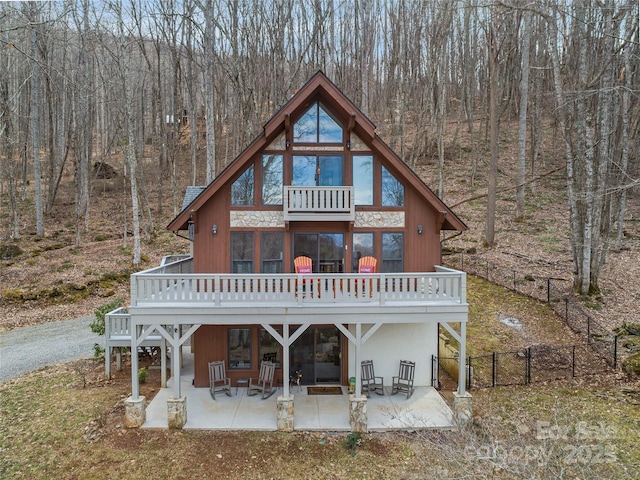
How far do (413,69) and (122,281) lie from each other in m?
25.2

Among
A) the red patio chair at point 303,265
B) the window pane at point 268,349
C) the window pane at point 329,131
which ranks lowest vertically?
the window pane at point 268,349

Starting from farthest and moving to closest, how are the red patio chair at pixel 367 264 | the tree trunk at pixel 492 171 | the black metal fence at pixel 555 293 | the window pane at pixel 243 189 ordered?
1. the tree trunk at pixel 492 171
2. the black metal fence at pixel 555 293
3. the window pane at pixel 243 189
4. the red patio chair at pixel 367 264

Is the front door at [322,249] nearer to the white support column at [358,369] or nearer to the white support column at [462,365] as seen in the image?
the white support column at [358,369]

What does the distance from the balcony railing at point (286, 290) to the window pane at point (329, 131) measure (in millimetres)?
4412

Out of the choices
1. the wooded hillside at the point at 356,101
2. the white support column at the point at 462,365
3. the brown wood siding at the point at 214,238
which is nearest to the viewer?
the white support column at the point at 462,365

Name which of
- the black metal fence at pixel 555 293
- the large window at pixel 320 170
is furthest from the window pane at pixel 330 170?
the black metal fence at pixel 555 293

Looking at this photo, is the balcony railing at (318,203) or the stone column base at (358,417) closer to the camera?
the stone column base at (358,417)

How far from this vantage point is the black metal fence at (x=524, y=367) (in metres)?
10.9

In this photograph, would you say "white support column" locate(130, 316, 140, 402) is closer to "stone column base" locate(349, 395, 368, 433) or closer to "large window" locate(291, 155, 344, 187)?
"stone column base" locate(349, 395, 368, 433)

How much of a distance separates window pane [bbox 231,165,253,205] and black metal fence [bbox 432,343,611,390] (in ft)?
24.3

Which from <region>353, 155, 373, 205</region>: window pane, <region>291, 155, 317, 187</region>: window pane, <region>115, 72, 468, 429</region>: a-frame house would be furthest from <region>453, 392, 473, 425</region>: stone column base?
<region>291, 155, 317, 187</region>: window pane

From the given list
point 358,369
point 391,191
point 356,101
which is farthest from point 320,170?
point 356,101

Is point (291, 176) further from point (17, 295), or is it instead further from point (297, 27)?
point (297, 27)

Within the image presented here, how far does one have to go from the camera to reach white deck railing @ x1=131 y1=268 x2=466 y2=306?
31.2ft
